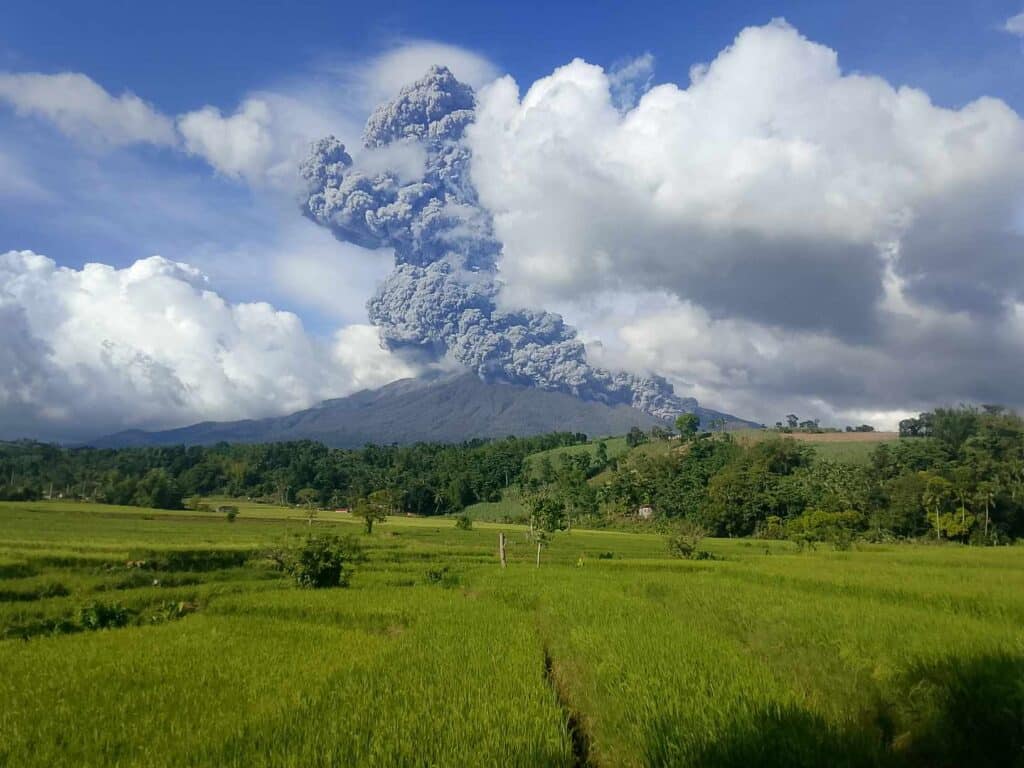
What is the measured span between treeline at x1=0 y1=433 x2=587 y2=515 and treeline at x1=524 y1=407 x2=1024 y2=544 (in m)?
19.9

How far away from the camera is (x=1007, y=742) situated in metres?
7.45

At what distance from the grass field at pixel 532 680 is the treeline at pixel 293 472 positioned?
11673 cm

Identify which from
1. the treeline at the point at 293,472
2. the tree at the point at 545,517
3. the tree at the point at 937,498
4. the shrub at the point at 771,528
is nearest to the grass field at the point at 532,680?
the tree at the point at 545,517

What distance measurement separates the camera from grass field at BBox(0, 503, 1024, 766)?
22.0 ft

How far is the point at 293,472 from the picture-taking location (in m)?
153

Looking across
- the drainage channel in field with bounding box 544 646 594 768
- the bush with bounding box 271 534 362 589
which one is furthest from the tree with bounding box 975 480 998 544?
the drainage channel in field with bounding box 544 646 594 768

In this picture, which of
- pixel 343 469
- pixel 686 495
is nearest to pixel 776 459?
pixel 686 495

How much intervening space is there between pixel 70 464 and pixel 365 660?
172237 millimetres

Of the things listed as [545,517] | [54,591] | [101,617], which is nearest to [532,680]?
[101,617]

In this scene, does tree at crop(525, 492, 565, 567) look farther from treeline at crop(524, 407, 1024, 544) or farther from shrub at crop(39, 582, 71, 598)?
shrub at crop(39, 582, 71, 598)

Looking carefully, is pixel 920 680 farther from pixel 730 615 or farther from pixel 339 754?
pixel 339 754

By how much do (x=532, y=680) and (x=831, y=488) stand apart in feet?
316

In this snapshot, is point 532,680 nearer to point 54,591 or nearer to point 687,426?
point 54,591

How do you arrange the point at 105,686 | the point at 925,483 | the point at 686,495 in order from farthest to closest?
the point at 686,495
the point at 925,483
the point at 105,686
